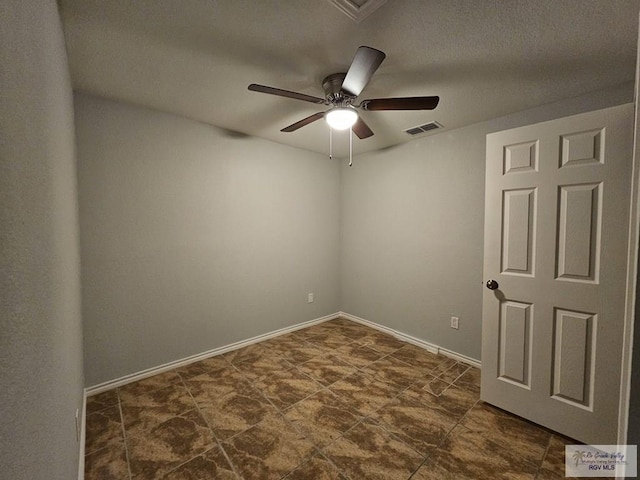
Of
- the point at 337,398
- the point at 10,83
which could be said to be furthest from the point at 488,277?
the point at 10,83

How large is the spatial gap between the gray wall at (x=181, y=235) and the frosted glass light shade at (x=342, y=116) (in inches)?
54.8

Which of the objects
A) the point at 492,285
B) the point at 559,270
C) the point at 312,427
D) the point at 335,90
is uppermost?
the point at 335,90

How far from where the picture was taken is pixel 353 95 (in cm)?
167

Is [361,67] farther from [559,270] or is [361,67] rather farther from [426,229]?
[426,229]

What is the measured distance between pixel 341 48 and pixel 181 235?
2091 mm

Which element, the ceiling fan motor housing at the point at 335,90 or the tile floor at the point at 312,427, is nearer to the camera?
the tile floor at the point at 312,427

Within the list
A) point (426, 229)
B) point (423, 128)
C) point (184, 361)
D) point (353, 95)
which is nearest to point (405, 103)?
point (353, 95)

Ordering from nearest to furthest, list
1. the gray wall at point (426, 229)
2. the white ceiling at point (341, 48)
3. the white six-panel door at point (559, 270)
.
Answer: the white ceiling at point (341, 48) < the white six-panel door at point (559, 270) < the gray wall at point (426, 229)

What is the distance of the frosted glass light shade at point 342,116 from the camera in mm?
1808

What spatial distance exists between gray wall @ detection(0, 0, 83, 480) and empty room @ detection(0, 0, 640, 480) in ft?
0.03

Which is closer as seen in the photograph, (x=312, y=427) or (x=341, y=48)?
(x=341, y=48)

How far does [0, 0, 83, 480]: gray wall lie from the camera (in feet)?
1.59

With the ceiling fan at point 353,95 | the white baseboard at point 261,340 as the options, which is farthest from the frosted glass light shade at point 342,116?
the white baseboard at point 261,340

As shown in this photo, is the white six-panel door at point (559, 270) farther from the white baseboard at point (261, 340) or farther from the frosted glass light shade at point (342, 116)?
the frosted glass light shade at point (342, 116)
